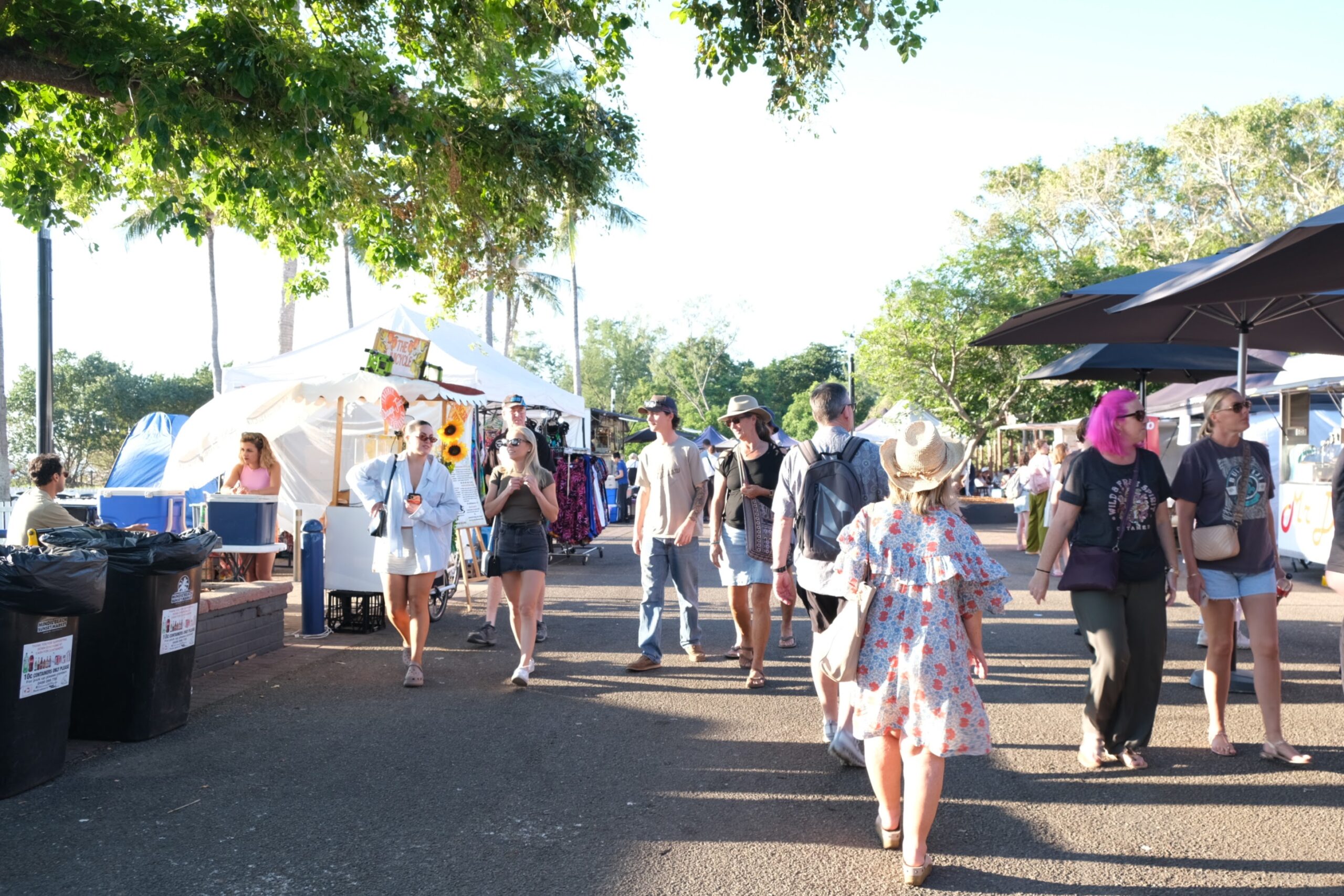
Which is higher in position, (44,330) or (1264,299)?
(44,330)

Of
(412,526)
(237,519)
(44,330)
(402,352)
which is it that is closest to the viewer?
(412,526)

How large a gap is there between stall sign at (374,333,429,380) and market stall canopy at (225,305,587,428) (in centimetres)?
289

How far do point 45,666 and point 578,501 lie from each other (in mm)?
9964

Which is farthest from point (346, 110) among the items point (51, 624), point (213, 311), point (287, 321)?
point (213, 311)

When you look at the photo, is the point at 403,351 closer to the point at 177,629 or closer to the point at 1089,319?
the point at 177,629

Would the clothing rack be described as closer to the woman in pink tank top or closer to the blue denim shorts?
the woman in pink tank top

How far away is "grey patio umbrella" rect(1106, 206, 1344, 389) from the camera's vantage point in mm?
4562

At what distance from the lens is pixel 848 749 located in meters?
5.05

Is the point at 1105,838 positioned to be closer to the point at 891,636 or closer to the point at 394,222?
the point at 891,636

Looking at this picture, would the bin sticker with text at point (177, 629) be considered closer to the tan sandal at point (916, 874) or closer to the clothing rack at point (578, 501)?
the tan sandal at point (916, 874)

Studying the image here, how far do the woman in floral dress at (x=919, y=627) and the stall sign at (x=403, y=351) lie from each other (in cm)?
828

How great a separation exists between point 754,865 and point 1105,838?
4.68 ft

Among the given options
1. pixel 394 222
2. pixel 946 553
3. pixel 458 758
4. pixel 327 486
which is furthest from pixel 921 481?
pixel 327 486

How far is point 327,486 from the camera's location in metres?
15.2
